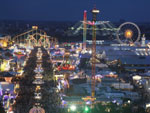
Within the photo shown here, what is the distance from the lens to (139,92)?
10.7m

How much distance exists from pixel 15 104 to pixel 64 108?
1269 millimetres

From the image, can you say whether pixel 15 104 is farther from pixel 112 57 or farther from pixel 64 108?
pixel 112 57

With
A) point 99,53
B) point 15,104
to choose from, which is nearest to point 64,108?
point 15,104

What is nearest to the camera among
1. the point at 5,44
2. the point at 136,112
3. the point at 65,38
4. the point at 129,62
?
the point at 136,112

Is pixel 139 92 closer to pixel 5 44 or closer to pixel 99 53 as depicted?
pixel 99 53

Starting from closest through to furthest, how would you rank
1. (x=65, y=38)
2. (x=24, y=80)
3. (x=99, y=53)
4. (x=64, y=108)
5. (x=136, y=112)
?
(x=136, y=112) < (x=64, y=108) < (x=24, y=80) < (x=99, y=53) < (x=65, y=38)

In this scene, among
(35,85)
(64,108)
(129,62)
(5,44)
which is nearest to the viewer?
(64,108)

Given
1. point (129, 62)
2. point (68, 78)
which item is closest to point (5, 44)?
point (129, 62)

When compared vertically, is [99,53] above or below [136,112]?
above

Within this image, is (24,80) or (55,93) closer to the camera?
(55,93)

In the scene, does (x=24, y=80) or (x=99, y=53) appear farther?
(x=99, y=53)

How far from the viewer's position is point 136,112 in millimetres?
7820

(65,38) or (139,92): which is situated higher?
(65,38)

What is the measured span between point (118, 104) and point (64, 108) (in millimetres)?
1415
